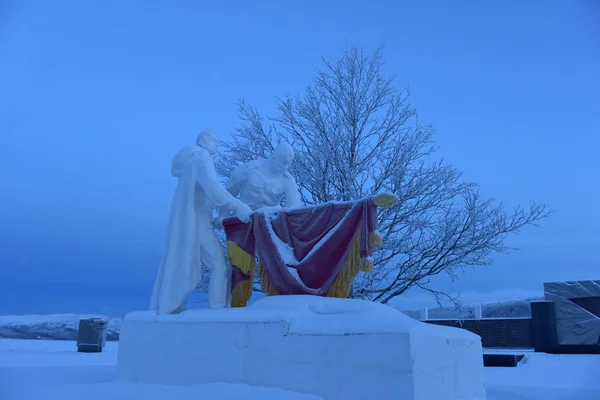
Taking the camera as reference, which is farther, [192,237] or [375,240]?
[192,237]

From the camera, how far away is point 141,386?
4.49 metres

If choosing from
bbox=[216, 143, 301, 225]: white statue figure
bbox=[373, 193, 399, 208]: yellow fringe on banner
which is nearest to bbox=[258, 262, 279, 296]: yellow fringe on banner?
bbox=[216, 143, 301, 225]: white statue figure

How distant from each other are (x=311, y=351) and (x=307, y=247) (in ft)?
4.25

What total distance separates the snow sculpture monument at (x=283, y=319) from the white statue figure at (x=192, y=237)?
12mm

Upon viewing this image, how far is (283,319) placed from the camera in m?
4.11

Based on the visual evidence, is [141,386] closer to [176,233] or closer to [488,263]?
[176,233]

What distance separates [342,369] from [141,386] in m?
1.98

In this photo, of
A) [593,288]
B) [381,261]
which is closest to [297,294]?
[381,261]

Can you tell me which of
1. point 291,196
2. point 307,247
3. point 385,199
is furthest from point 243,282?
point 385,199

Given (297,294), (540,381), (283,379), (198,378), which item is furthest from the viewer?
(540,381)

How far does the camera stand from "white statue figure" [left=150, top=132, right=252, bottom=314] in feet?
17.0

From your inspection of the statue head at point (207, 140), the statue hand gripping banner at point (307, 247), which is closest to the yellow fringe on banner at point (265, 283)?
the statue hand gripping banner at point (307, 247)

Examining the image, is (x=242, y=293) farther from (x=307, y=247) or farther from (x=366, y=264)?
(x=366, y=264)

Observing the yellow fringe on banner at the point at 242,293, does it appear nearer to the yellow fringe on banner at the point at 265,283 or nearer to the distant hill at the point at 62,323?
the yellow fringe on banner at the point at 265,283
